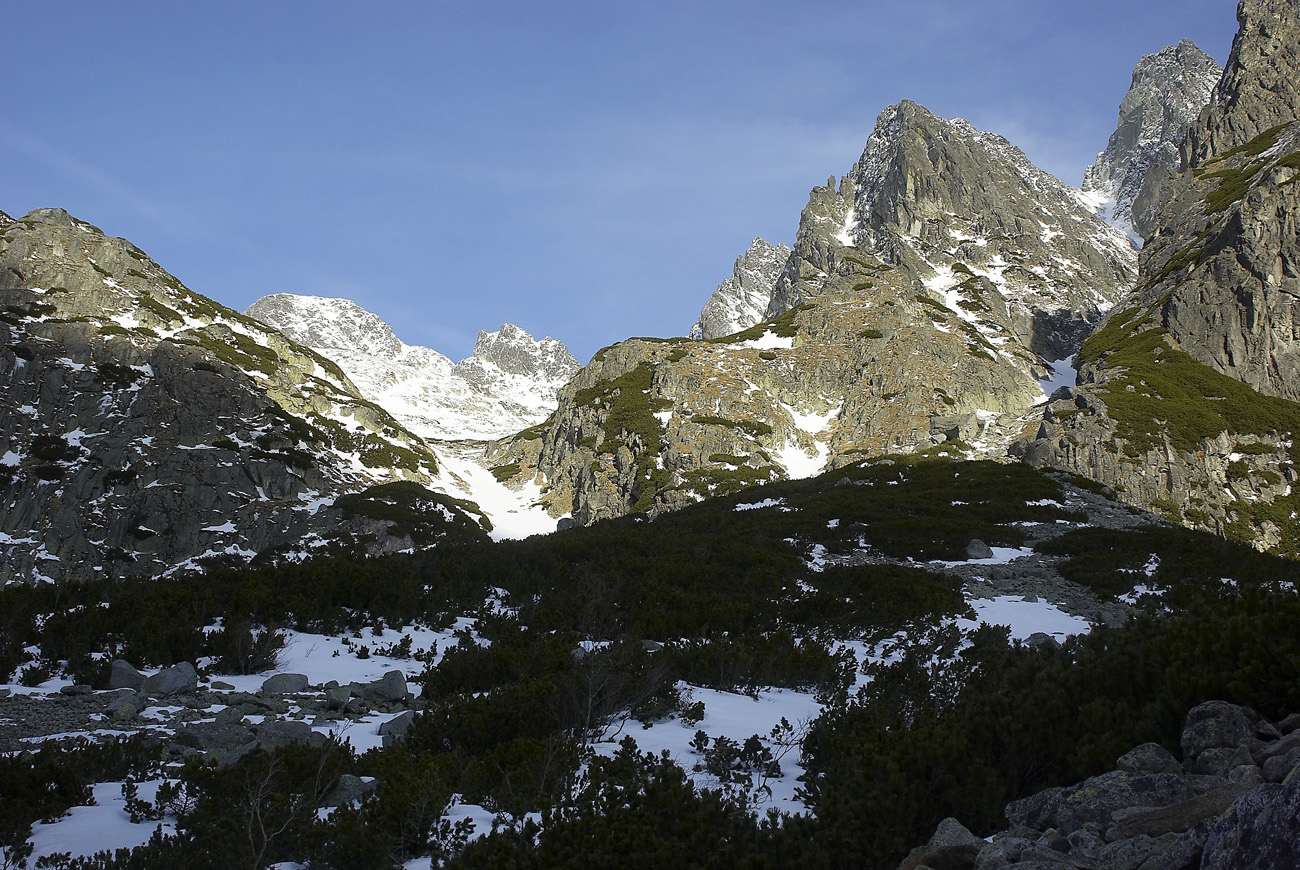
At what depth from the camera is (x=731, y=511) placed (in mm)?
32719

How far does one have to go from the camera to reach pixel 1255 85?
9556 cm

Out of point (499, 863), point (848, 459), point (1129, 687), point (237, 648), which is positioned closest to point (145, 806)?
point (499, 863)

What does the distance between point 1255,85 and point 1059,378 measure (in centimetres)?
5160

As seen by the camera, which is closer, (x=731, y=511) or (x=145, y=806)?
(x=145, y=806)

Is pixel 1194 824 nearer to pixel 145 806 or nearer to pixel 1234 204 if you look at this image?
pixel 145 806

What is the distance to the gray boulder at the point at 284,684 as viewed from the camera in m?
9.18

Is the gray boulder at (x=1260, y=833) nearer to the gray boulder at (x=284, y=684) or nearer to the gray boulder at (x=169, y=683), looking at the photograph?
the gray boulder at (x=284, y=684)

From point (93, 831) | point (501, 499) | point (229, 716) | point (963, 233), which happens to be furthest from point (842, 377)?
point (93, 831)

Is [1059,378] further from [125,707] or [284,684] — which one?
[125,707]

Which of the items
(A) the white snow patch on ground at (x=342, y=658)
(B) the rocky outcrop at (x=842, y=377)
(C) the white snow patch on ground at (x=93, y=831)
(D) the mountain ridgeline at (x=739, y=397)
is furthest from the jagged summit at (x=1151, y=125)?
(C) the white snow patch on ground at (x=93, y=831)

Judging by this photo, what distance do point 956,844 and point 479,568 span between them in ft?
50.0

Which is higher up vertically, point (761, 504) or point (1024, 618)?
point (761, 504)

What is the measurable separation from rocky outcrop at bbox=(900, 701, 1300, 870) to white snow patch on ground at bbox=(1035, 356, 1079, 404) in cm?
7474

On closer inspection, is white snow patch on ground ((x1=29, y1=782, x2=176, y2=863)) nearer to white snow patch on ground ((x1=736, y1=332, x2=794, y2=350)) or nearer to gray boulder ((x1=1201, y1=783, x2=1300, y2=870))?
gray boulder ((x1=1201, y1=783, x2=1300, y2=870))
